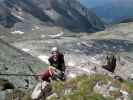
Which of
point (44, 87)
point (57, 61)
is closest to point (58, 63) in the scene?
point (57, 61)

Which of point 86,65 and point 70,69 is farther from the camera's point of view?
point 86,65

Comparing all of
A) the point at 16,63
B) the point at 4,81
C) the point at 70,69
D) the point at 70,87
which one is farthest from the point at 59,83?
the point at 16,63

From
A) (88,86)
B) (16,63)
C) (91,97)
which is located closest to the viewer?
(91,97)

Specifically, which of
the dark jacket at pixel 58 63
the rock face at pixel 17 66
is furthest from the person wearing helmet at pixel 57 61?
the rock face at pixel 17 66

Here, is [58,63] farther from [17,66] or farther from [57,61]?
[17,66]

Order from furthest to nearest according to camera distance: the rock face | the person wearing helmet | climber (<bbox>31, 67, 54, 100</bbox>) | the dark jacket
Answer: the rock face → the dark jacket → the person wearing helmet → climber (<bbox>31, 67, 54, 100</bbox>)

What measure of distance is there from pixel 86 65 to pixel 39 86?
25.2ft

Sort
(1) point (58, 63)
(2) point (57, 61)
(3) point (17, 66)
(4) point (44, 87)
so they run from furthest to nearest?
(3) point (17, 66), (1) point (58, 63), (2) point (57, 61), (4) point (44, 87)

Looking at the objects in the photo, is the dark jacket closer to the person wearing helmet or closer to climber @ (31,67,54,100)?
the person wearing helmet

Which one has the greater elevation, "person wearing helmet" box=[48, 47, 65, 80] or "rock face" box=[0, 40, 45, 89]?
"person wearing helmet" box=[48, 47, 65, 80]

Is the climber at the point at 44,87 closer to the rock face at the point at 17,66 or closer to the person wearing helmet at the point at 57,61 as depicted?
the person wearing helmet at the point at 57,61

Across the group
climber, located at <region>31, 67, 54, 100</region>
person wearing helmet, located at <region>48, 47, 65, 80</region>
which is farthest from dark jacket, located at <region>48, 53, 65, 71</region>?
climber, located at <region>31, 67, 54, 100</region>

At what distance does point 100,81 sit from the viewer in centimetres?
3225

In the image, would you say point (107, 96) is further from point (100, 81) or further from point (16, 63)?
point (16, 63)
